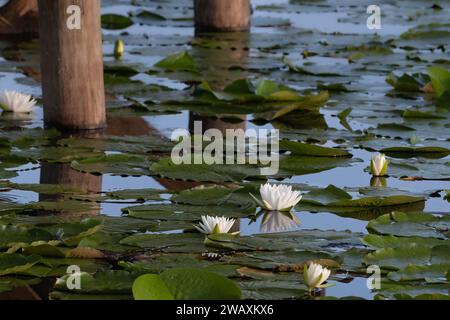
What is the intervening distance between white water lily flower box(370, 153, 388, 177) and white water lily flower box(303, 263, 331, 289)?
4.37 feet

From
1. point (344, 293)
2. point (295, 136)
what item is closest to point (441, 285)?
point (344, 293)

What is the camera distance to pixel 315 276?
9.45 feet

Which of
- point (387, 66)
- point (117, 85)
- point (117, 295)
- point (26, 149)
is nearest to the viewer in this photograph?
point (117, 295)

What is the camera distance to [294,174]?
168 inches

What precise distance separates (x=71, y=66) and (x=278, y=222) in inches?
62.8

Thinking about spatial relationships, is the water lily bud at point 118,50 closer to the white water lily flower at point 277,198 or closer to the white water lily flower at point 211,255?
the white water lily flower at point 277,198

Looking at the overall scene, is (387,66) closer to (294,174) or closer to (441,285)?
(294,174)

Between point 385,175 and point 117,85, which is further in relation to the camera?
point 117,85

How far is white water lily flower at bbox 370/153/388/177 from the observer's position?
13.7 feet

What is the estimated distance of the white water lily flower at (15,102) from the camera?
5.27 metres

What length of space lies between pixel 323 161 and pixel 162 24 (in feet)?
15.5

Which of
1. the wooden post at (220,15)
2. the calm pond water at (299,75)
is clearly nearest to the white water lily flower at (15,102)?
the calm pond water at (299,75)

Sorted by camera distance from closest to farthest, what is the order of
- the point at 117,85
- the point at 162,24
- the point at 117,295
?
the point at 117,295 < the point at 117,85 < the point at 162,24

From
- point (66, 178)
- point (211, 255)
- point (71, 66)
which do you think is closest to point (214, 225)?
point (211, 255)
